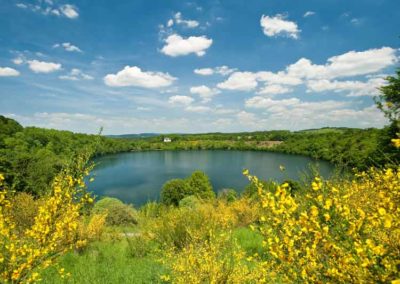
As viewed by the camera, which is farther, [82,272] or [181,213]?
[181,213]

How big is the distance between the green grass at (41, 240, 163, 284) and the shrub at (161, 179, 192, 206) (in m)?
26.3

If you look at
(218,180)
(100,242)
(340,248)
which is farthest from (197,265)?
(218,180)

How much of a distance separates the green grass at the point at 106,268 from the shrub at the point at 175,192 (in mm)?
26280

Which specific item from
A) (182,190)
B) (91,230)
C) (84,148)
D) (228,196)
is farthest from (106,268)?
(182,190)

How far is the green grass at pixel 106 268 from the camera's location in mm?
5603

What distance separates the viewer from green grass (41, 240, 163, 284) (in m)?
5.60

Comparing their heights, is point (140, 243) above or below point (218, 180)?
above

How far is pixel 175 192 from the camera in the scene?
34.8m

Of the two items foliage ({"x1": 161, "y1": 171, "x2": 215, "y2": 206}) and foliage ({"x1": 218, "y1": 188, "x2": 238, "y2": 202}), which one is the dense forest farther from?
foliage ({"x1": 161, "y1": 171, "x2": 215, "y2": 206})

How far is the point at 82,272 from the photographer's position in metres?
6.04

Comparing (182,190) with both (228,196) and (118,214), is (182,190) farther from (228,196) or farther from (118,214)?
(118,214)

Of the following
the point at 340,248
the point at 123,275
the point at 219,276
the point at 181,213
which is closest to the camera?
the point at 340,248

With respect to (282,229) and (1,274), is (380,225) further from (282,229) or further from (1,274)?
(1,274)

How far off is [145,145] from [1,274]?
161621mm
